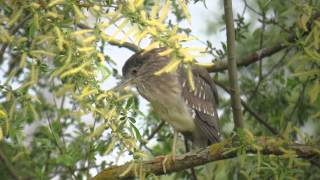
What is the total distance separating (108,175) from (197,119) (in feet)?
3.75

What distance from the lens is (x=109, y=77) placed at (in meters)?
3.16

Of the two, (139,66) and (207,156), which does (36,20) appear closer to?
(207,156)

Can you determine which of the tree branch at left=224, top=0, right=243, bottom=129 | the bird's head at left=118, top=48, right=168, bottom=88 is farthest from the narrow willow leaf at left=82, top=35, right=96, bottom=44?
the bird's head at left=118, top=48, right=168, bottom=88

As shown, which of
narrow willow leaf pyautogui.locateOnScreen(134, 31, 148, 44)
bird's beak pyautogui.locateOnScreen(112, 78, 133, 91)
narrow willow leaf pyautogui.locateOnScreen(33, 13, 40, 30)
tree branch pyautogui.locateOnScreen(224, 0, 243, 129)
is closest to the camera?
narrow willow leaf pyautogui.locateOnScreen(134, 31, 148, 44)

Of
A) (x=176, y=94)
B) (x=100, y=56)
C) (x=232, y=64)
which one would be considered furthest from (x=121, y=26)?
(x=176, y=94)

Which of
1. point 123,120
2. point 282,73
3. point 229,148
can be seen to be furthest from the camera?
point 282,73

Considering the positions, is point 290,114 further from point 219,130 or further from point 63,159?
point 63,159

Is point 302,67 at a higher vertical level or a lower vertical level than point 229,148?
higher

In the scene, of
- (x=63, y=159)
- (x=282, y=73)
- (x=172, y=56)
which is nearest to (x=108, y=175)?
(x=63, y=159)

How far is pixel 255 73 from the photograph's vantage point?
209 inches

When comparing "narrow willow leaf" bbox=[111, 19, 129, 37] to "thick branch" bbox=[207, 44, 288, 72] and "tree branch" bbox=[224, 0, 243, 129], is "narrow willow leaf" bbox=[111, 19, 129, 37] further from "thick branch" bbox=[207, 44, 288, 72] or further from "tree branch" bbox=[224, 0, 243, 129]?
"thick branch" bbox=[207, 44, 288, 72]

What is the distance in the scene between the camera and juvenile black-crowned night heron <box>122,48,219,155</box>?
4.63 metres

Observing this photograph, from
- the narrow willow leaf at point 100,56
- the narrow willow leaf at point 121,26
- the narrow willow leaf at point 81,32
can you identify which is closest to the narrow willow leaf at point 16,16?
the narrow willow leaf at point 81,32

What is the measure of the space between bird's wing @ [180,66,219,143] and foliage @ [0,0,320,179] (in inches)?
7.1
